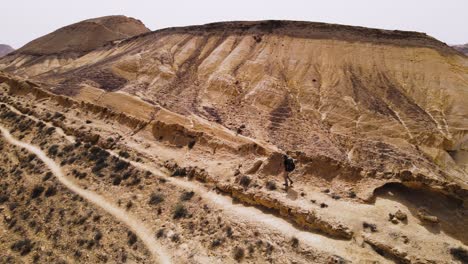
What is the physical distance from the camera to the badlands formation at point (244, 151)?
40.6ft

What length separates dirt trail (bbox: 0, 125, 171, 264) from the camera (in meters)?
13.3

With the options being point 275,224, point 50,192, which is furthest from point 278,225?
point 50,192

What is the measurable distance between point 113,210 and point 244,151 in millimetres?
6948

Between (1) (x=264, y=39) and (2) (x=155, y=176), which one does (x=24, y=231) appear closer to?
(2) (x=155, y=176)

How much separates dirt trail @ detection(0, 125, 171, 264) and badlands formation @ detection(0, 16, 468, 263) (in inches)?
2.9

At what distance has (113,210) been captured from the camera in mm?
15969

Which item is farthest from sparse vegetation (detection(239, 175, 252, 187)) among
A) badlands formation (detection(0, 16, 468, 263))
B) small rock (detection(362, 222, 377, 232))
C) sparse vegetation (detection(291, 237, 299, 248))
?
small rock (detection(362, 222, 377, 232))

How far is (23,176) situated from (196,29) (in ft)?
88.8

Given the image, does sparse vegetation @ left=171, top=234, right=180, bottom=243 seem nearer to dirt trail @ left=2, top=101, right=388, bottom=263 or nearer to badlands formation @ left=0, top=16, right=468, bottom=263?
badlands formation @ left=0, top=16, right=468, bottom=263

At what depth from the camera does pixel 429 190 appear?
44.1ft

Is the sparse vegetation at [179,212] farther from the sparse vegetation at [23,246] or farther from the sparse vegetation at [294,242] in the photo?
the sparse vegetation at [23,246]

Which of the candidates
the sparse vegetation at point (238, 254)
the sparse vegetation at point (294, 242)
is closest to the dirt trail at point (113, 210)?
the sparse vegetation at point (238, 254)

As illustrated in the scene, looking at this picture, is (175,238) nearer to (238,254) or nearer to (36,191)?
(238,254)

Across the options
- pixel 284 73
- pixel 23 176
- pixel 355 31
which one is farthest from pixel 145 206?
pixel 355 31
